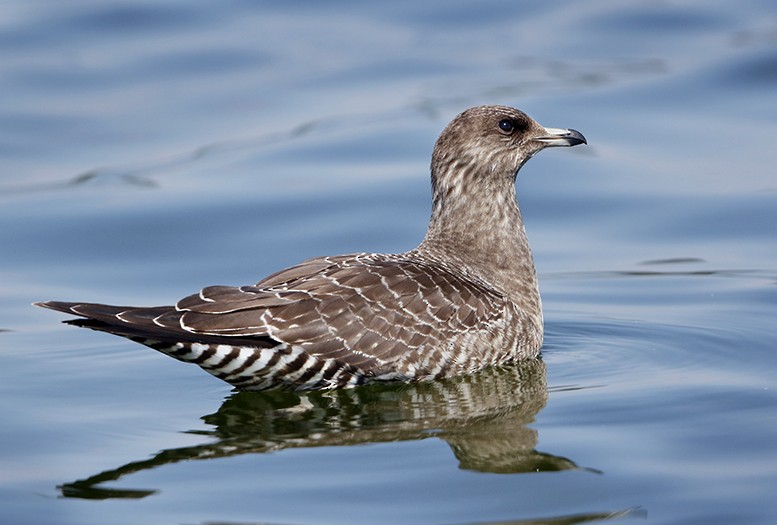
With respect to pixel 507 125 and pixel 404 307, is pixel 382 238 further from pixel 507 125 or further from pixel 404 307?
pixel 404 307

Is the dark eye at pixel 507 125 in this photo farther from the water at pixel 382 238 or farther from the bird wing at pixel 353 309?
the water at pixel 382 238

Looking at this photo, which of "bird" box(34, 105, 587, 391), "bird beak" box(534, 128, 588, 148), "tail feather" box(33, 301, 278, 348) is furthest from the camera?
"bird beak" box(534, 128, 588, 148)

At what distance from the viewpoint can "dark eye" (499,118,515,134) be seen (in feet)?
33.4

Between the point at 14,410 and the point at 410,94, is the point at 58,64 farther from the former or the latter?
the point at 14,410

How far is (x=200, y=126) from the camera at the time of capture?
52.1 feet

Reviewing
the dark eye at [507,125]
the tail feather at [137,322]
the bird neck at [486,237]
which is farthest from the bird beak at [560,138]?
the tail feather at [137,322]

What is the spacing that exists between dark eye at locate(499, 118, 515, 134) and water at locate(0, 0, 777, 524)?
1.47 meters

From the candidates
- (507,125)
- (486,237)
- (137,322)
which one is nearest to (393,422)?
(137,322)

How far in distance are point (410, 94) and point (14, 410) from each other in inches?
335

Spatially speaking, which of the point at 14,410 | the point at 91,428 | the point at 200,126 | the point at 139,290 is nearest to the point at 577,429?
the point at 91,428

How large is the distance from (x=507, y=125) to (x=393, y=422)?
262cm

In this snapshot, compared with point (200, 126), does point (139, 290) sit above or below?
below

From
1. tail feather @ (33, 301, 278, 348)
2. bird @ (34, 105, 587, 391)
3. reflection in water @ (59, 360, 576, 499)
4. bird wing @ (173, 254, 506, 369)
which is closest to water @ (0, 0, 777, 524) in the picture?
reflection in water @ (59, 360, 576, 499)

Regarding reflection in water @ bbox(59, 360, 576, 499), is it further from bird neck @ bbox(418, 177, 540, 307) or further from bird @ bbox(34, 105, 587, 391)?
bird neck @ bbox(418, 177, 540, 307)
